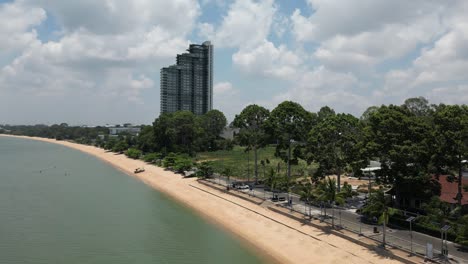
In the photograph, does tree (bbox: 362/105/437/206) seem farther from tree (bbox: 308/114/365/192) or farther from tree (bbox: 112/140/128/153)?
tree (bbox: 112/140/128/153)

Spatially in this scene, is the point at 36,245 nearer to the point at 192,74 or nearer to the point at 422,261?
the point at 422,261

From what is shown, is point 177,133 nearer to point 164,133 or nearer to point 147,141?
point 164,133

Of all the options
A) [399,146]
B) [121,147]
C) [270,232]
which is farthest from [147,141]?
[399,146]

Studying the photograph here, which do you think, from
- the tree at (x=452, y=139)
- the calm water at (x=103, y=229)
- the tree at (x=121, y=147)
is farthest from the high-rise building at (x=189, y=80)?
the tree at (x=452, y=139)

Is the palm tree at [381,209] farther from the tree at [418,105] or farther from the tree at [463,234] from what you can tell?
the tree at [418,105]

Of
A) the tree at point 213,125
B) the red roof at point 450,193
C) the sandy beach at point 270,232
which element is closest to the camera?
the sandy beach at point 270,232

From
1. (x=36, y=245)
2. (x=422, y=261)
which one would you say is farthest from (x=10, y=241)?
(x=422, y=261)
